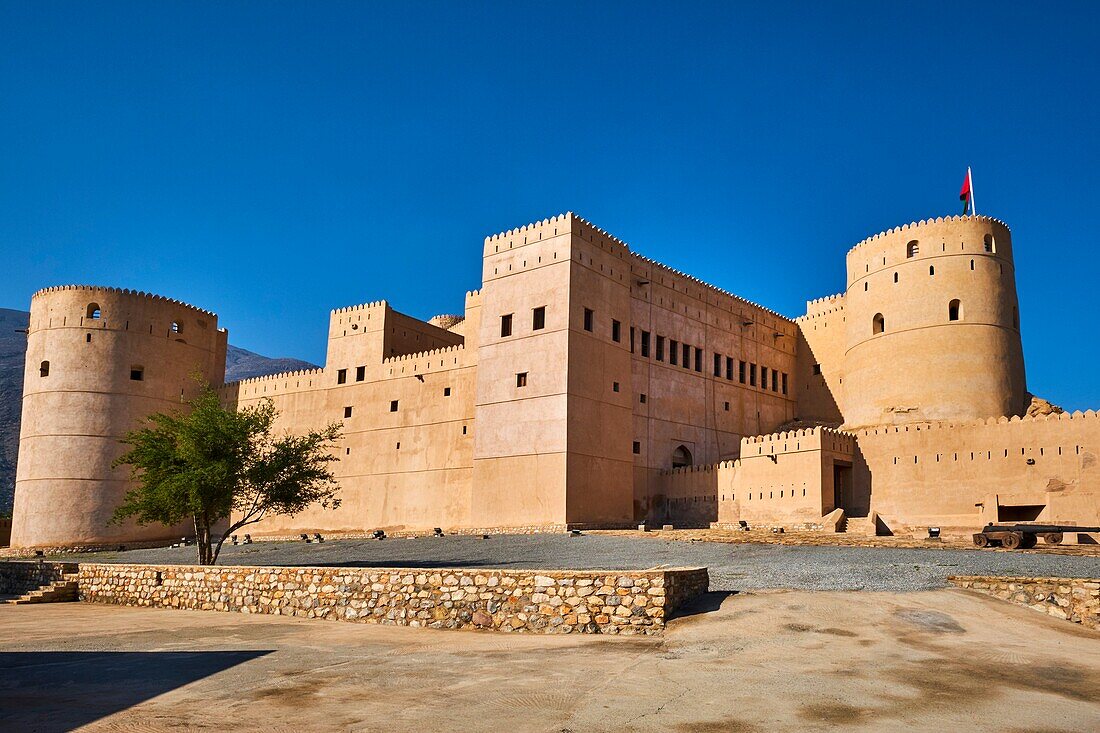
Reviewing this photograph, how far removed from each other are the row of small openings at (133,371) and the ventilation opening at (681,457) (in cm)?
2303

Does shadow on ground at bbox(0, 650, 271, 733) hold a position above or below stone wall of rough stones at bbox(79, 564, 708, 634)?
below

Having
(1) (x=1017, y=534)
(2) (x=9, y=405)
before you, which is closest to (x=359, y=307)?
(1) (x=1017, y=534)

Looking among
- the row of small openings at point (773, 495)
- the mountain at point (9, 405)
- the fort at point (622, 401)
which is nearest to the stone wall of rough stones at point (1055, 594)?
the fort at point (622, 401)

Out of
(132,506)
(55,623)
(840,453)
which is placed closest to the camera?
(55,623)

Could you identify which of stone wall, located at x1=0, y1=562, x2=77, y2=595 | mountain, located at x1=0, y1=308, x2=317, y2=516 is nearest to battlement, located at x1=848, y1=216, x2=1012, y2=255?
stone wall, located at x1=0, y1=562, x2=77, y2=595

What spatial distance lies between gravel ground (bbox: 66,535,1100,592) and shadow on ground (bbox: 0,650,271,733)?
23.5 feet

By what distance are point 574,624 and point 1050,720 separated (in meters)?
5.73

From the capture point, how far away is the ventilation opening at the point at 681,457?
3403cm

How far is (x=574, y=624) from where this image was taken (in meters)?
10.9

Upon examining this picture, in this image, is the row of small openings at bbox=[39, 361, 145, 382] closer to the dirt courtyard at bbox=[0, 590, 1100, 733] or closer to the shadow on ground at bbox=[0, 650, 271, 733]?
the dirt courtyard at bbox=[0, 590, 1100, 733]

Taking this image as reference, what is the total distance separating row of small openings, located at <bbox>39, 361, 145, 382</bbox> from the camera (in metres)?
37.7

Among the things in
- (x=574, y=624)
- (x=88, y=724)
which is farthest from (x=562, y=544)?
(x=88, y=724)

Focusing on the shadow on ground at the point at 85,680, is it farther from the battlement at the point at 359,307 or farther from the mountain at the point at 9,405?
the mountain at the point at 9,405

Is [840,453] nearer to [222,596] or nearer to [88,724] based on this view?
[222,596]
